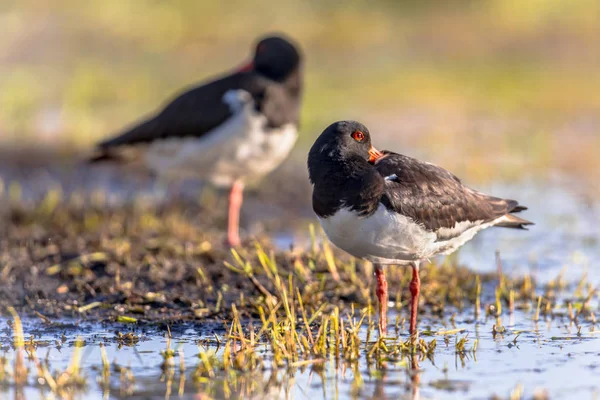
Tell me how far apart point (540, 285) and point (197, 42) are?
48.6ft

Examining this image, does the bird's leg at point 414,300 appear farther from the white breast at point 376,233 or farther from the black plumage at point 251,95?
the black plumage at point 251,95

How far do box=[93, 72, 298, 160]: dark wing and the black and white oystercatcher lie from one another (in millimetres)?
3029

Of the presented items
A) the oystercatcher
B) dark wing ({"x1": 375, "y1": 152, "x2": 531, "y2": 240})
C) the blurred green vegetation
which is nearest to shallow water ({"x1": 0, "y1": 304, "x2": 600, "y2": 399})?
dark wing ({"x1": 375, "y1": 152, "x2": 531, "y2": 240})

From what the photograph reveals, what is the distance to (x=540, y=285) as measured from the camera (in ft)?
27.0

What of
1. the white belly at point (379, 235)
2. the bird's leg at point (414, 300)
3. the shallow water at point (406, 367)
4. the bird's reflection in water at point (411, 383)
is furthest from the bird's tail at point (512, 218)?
the bird's reflection in water at point (411, 383)

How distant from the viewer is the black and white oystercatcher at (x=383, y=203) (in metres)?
5.98

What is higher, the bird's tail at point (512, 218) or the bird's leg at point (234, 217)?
the bird's leg at point (234, 217)

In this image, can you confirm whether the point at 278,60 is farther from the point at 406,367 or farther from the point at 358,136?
the point at 406,367

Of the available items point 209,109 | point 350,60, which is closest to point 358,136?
point 209,109

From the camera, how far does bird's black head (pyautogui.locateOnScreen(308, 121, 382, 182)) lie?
618 cm

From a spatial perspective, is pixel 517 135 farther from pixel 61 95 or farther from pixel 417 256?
pixel 417 256

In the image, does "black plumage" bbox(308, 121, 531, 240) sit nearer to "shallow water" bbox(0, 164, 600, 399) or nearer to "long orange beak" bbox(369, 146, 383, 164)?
"long orange beak" bbox(369, 146, 383, 164)

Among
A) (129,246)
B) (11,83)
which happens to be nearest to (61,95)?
(11,83)

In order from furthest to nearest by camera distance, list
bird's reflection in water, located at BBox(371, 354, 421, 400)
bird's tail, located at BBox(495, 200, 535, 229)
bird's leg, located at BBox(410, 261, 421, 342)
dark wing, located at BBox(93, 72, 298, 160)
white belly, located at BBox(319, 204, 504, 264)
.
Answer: dark wing, located at BBox(93, 72, 298, 160) → bird's tail, located at BBox(495, 200, 535, 229) → bird's leg, located at BBox(410, 261, 421, 342) → white belly, located at BBox(319, 204, 504, 264) → bird's reflection in water, located at BBox(371, 354, 421, 400)
